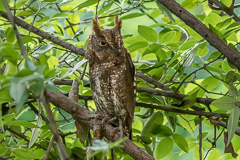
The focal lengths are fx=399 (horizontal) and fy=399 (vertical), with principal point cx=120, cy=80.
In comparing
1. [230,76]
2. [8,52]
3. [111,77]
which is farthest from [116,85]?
[8,52]

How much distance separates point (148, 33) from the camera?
54.1 inches

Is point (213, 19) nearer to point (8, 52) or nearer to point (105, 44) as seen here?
point (105, 44)

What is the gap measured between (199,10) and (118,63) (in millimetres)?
1107

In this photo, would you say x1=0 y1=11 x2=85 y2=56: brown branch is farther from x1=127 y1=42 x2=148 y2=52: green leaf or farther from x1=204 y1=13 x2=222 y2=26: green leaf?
x1=204 y1=13 x2=222 y2=26: green leaf

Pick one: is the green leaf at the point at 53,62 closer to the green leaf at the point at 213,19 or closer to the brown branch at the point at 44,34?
the brown branch at the point at 44,34

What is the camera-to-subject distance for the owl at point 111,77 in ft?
4.69

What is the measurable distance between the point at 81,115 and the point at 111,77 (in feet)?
1.07

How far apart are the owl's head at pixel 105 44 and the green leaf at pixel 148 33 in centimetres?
8

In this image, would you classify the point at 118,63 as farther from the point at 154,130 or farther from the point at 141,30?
the point at 154,130

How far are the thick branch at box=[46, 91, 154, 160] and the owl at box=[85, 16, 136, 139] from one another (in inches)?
9.2

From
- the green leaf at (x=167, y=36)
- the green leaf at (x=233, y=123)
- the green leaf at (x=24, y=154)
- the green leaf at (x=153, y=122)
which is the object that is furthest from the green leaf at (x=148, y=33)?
the green leaf at (x=24, y=154)

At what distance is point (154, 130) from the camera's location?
4.60 ft

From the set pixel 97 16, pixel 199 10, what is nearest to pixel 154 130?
pixel 97 16

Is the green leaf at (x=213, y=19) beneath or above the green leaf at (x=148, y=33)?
above
